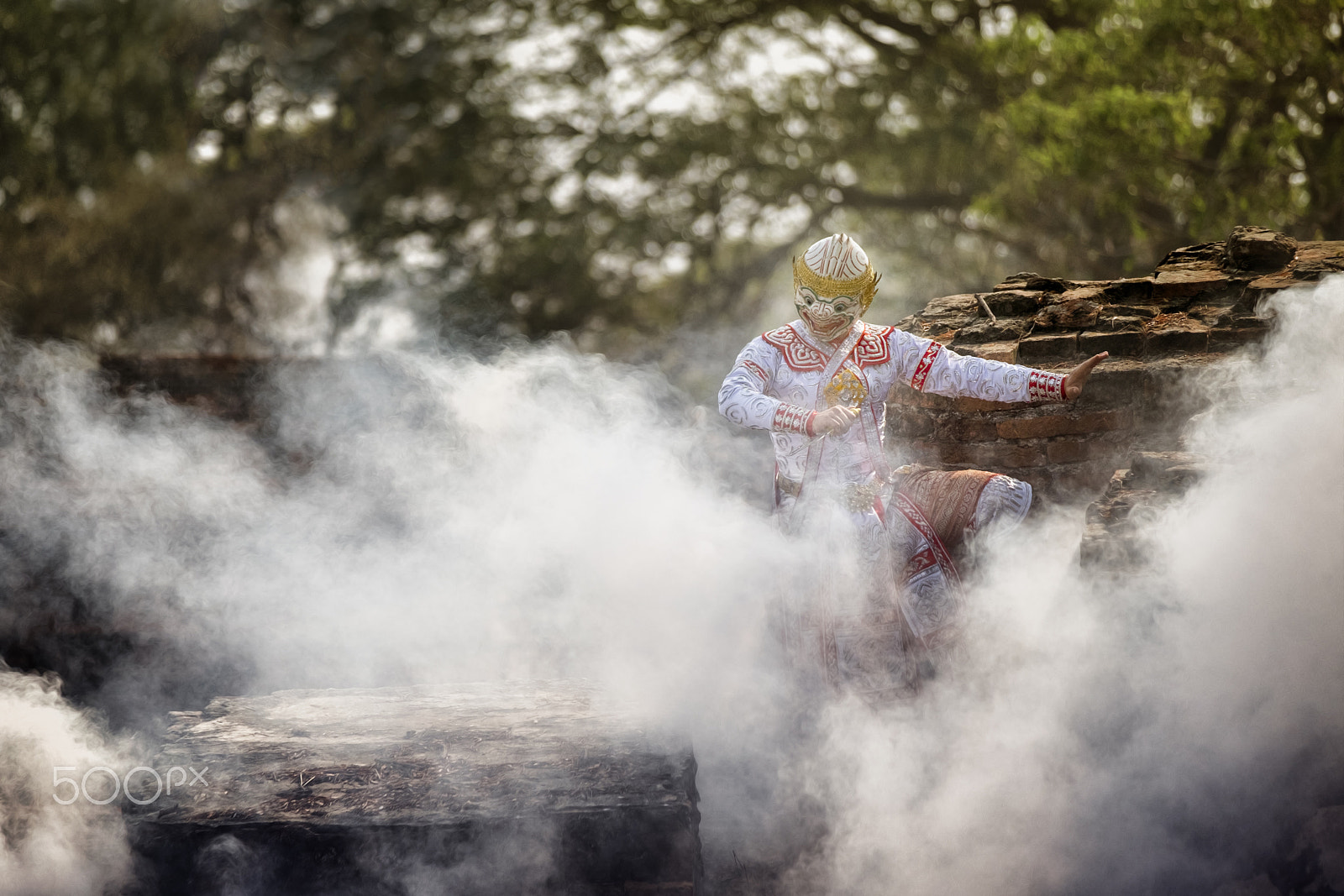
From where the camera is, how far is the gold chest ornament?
3.36m

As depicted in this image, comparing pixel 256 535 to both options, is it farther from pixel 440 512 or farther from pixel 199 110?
pixel 199 110

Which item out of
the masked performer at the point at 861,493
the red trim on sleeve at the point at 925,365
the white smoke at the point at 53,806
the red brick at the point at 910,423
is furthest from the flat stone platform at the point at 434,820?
the red brick at the point at 910,423

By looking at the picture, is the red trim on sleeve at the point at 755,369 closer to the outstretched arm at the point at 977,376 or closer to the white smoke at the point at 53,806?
the outstretched arm at the point at 977,376

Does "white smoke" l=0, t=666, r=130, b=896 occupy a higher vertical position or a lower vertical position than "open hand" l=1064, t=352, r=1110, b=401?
lower

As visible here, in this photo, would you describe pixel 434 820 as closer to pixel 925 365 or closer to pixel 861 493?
pixel 861 493

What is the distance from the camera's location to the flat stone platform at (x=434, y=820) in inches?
124

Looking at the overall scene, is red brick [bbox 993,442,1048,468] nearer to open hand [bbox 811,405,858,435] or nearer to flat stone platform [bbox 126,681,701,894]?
open hand [bbox 811,405,858,435]

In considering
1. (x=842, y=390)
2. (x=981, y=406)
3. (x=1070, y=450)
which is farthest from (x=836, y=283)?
(x=1070, y=450)

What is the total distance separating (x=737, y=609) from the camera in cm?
383

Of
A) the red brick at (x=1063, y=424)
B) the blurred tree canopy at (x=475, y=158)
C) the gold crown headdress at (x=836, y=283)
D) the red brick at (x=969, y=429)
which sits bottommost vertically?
the blurred tree canopy at (x=475, y=158)

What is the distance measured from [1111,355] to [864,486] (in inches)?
54.8

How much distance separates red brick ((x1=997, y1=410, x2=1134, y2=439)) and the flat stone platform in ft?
6.07

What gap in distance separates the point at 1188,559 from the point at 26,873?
13.3 ft

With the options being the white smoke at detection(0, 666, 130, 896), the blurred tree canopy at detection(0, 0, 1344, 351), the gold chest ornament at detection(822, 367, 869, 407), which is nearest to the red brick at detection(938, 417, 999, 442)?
the gold chest ornament at detection(822, 367, 869, 407)
